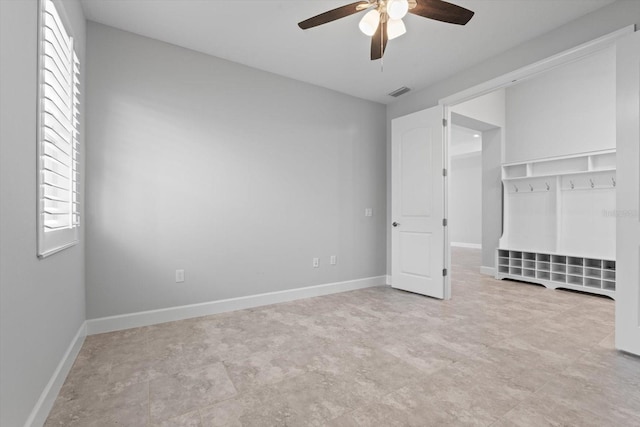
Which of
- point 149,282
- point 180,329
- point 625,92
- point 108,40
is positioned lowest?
point 180,329

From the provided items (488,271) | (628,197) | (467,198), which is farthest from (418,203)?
(467,198)

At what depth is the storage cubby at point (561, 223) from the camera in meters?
4.07

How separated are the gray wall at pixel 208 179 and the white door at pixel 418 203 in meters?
0.49

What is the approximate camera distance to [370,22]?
212 cm

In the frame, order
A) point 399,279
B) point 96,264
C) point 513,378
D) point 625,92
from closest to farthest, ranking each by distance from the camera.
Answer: point 513,378
point 625,92
point 96,264
point 399,279

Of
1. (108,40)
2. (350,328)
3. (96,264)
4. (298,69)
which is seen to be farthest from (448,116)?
(96,264)

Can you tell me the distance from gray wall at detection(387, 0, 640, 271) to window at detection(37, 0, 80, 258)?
3733mm

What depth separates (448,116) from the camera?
12.4 ft

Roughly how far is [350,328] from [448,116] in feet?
9.38

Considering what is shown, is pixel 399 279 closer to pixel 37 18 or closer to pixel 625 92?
pixel 625 92

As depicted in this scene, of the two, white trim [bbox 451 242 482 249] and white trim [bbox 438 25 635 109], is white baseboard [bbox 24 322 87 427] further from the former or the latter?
white trim [bbox 451 242 482 249]

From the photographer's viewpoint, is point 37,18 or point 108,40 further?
point 108,40

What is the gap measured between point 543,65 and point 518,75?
8.8 inches

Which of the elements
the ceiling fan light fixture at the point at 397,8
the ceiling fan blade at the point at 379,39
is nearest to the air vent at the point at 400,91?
the ceiling fan blade at the point at 379,39
